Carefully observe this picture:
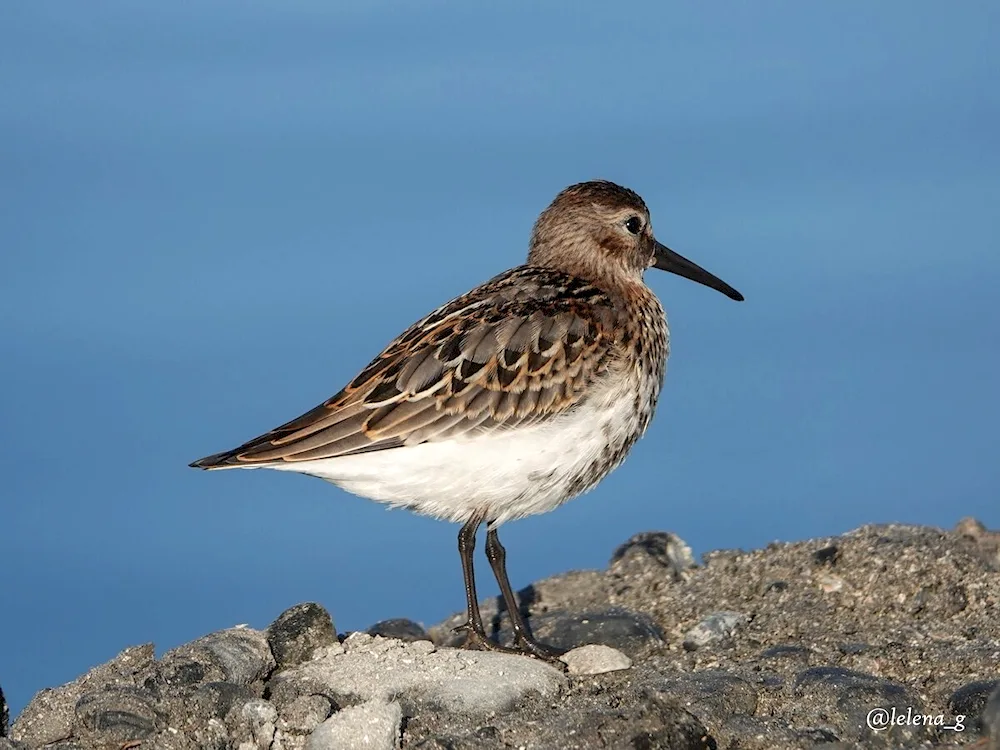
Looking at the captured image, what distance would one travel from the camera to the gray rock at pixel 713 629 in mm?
8812

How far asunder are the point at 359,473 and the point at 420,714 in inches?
57.8

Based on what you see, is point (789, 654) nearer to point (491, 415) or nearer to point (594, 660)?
point (594, 660)

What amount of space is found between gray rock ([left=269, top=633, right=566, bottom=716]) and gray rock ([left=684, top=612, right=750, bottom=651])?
1064 mm

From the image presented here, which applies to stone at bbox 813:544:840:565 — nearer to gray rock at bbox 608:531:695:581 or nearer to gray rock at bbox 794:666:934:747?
gray rock at bbox 608:531:695:581

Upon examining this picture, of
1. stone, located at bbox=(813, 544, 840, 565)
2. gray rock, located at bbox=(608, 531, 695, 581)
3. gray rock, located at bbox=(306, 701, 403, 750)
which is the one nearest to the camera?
gray rock, located at bbox=(306, 701, 403, 750)

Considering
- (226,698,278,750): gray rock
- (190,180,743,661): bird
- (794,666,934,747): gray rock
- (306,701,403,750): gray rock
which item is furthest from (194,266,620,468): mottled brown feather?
(794,666,934,747): gray rock

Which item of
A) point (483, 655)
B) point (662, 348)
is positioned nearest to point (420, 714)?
point (483, 655)

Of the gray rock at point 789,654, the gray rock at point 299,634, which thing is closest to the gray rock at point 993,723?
the gray rock at point 789,654

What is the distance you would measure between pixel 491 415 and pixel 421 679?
1470 mm

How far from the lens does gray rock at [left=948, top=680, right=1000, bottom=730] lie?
7.06 m

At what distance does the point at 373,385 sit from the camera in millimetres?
8500

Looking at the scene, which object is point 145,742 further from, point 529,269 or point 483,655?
point 529,269

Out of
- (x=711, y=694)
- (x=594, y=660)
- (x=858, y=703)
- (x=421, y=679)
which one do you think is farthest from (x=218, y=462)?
(x=858, y=703)

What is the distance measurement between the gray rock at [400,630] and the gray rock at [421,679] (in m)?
1.18
